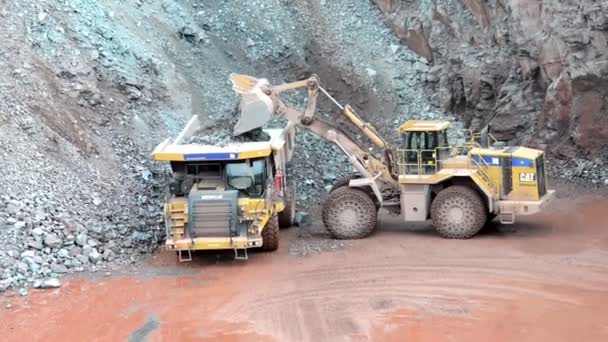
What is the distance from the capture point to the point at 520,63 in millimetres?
21641

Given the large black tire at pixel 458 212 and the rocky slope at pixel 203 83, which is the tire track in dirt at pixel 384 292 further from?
the rocky slope at pixel 203 83

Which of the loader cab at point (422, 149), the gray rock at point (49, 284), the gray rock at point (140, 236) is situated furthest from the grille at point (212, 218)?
the loader cab at point (422, 149)

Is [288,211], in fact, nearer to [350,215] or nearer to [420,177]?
[350,215]

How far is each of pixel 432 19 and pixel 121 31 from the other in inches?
351

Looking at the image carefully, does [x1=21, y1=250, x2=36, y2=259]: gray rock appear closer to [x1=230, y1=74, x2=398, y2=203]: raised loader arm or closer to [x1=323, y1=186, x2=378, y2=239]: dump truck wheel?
[x1=230, y1=74, x2=398, y2=203]: raised loader arm

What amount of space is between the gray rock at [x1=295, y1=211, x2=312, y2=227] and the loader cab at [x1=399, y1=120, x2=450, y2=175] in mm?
2747

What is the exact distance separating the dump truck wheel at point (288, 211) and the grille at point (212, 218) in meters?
2.56

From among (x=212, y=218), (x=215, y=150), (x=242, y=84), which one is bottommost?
(x=212, y=218)

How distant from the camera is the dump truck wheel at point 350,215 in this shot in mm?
16641

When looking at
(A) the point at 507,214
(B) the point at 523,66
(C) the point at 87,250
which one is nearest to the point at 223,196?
(C) the point at 87,250

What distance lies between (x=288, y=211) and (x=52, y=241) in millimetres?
4762

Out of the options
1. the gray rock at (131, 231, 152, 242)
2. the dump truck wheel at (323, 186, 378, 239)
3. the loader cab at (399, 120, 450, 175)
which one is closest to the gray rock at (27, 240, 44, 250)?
the gray rock at (131, 231, 152, 242)

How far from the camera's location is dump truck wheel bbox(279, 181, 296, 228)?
1748cm

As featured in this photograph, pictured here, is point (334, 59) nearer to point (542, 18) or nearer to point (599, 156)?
point (542, 18)
